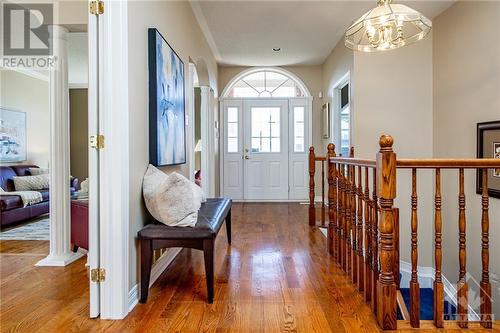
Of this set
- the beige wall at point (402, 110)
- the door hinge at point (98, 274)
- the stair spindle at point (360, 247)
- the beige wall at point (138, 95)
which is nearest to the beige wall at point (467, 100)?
the beige wall at point (402, 110)

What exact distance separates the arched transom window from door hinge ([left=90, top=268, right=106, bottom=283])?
5367 mm

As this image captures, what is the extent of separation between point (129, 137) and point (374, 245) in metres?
1.66

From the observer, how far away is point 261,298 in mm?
2330

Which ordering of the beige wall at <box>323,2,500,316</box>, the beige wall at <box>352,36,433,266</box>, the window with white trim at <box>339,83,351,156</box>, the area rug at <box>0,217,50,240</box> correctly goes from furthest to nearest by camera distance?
the window with white trim at <box>339,83,351,156</box>, the beige wall at <box>352,36,433,266</box>, the area rug at <box>0,217,50,240</box>, the beige wall at <box>323,2,500,316</box>

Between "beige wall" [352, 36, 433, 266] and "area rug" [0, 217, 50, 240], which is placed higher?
"beige wall" [352, 36, 433, 266]

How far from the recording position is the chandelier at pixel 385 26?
2.41 m

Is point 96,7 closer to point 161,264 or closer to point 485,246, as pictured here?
point 161,264

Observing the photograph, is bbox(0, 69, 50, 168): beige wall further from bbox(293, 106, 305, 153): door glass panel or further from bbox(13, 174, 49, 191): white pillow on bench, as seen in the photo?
bbox(293, 106, 305, 153): door glass panel

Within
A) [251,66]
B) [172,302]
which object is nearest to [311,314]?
[172,302]

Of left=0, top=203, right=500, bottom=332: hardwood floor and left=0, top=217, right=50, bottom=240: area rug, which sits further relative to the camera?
left=0, top=217, right=50, bottom=240: area rug

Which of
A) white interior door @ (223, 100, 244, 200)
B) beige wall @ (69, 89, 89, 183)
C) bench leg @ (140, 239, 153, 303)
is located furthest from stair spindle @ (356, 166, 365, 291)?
beige wall @ (69, 89, 89, 183)

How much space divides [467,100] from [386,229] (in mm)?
2772

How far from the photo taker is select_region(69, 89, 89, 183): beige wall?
7.29 meters

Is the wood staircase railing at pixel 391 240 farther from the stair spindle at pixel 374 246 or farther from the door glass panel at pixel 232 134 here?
the door glass panel at pixel 232 134
